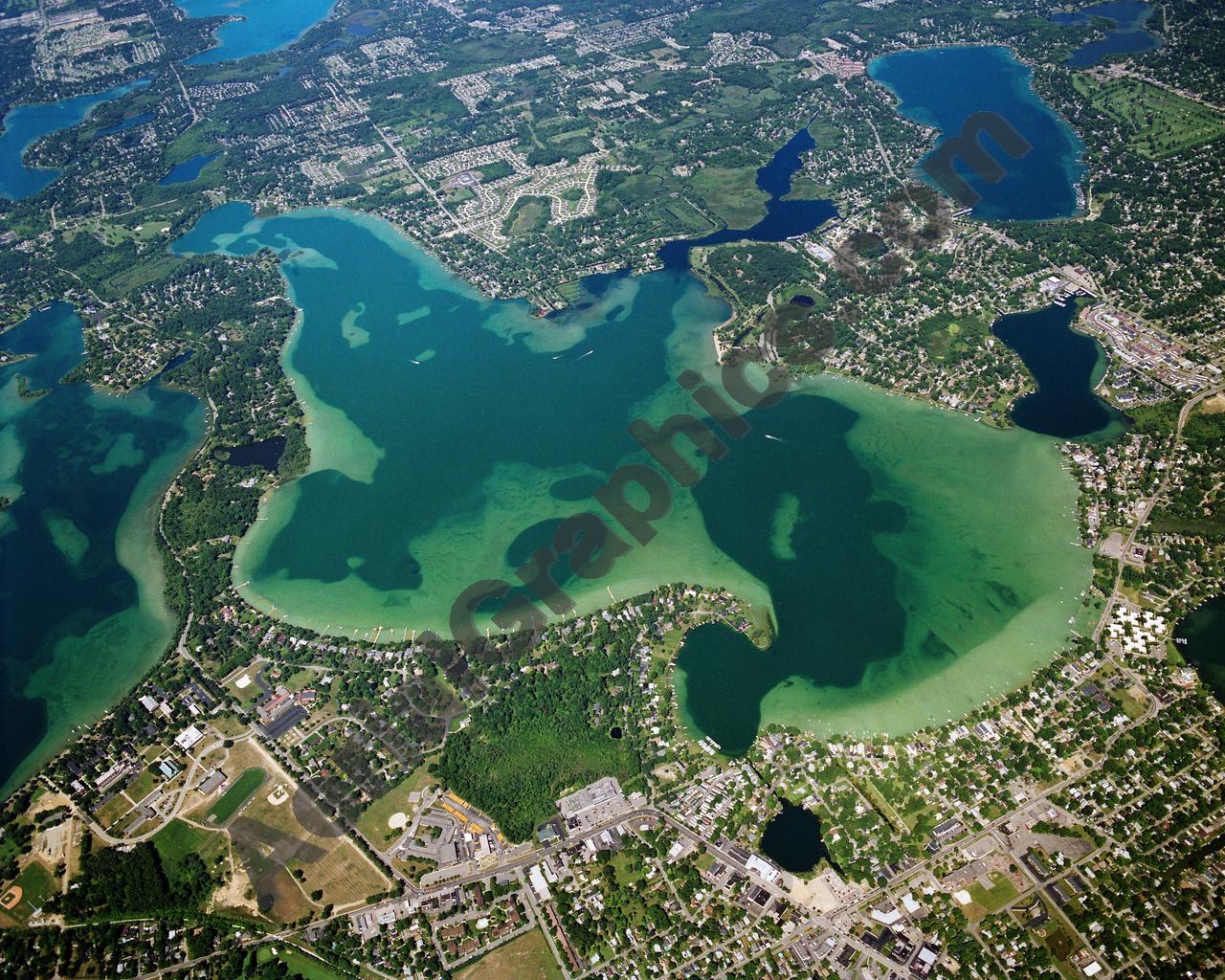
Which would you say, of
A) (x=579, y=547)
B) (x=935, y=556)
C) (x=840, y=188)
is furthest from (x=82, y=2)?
(x=935, y=556)

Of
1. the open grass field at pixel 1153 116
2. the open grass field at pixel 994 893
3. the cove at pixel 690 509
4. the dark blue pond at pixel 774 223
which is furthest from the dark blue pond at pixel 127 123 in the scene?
the open grass field at pixel 994 893


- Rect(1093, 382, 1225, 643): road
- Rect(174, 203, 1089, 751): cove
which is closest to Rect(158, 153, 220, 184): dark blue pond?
Rect(174, 203, 1089, 751): cove

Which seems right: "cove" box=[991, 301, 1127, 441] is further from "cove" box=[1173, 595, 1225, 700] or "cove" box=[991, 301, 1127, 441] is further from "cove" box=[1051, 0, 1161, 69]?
"cove" box=[1051, 0, 1161, 69]

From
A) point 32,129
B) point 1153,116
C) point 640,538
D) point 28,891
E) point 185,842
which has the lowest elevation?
point 28,891

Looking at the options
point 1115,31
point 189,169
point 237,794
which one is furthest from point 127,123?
point 1115,31

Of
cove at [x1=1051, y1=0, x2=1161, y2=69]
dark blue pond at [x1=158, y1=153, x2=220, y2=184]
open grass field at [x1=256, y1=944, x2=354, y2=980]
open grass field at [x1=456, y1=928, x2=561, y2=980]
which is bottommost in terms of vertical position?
open grass field at [x1=256, y1=944, x2=354, y2=980]

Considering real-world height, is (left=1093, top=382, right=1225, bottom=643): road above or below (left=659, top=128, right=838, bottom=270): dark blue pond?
below

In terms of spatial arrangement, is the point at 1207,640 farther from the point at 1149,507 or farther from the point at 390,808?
the point at 390,808

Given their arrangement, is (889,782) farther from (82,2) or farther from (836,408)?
(82,2)
